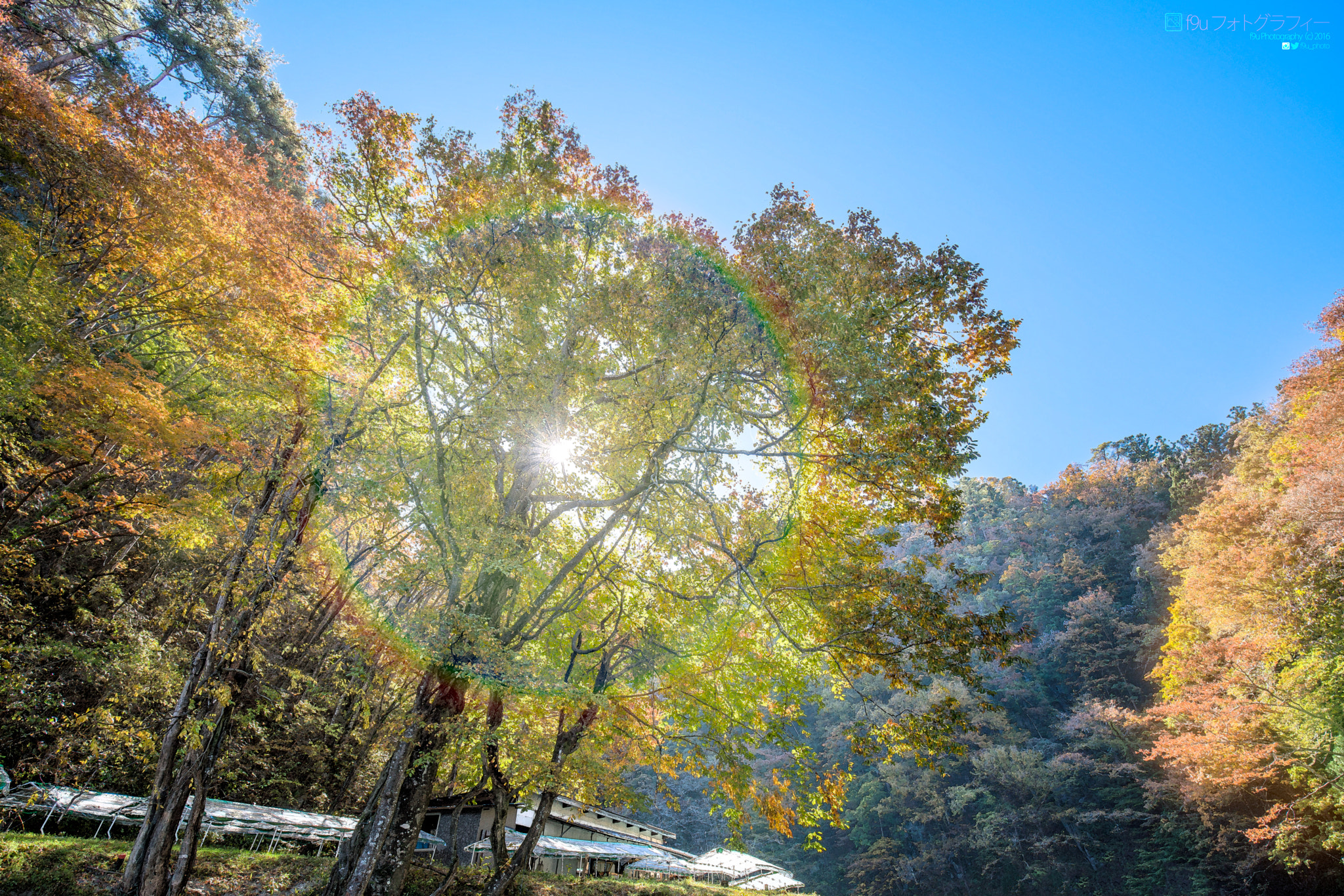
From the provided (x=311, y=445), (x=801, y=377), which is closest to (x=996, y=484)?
(x=801, y=377)

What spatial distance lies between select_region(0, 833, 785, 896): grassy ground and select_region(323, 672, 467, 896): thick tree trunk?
156 inches

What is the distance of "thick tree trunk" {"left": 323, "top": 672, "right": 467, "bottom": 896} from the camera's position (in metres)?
5.95

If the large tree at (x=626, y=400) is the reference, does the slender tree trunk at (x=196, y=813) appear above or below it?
below

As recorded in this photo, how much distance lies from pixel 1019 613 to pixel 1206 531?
65.9ft

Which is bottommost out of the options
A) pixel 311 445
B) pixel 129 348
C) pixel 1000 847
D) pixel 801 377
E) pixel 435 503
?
pixel 1000 847

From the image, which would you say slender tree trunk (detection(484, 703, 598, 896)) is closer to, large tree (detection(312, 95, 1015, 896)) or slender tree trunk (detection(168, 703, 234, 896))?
large tree (detection(312, 95, 1015, 896))

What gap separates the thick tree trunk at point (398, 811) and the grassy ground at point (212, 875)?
397 cm

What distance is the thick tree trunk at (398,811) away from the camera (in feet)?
19.5

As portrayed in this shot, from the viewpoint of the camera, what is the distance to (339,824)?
13.5 m

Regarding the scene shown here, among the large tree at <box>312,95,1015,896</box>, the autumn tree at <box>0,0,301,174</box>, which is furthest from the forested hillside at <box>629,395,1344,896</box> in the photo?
the autumn tree at <box>0,0,301,174</box>

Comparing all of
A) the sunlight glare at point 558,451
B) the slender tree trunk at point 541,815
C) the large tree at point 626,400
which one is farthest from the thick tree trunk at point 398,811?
the sunlight glare at point 558,451

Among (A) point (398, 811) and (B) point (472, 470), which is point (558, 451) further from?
(A) point (398, 811)

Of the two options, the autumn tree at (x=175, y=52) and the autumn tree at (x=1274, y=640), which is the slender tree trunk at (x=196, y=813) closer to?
the autumn tree at (x=175, y=52)

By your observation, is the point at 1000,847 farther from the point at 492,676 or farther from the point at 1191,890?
the point at 492,676
